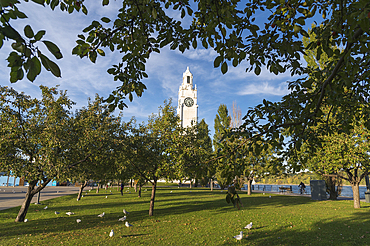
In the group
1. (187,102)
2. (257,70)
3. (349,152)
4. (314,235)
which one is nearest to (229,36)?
(257,70)

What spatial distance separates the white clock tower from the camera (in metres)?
84.1

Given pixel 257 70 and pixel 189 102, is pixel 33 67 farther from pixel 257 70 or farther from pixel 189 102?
pixel 189 102

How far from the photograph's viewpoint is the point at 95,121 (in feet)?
50.5

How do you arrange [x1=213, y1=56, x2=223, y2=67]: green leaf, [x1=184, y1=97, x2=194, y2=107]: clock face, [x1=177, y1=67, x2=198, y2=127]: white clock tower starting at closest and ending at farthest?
1. [x1=213, y1=56, x2=223, y2=67]: green leaf
2. [x1=177, y1=67, x2=198, y2=127]: white clock tower
3. [x1=184, y1=97, x2=194, y2=107]: clock face

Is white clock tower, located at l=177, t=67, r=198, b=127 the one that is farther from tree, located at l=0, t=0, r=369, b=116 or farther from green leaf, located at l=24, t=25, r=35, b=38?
green leaf, located at l=24, t=25, r=35, b=38

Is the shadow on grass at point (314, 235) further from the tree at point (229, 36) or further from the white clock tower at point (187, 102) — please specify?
the white clock tower at point (187, 102)

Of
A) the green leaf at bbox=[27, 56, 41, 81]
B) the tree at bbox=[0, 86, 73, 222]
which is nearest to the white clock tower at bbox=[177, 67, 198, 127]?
the tree at bbox=[0, 86, 73, 222]

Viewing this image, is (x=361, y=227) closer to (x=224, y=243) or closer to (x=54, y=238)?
(x=224, y=243)

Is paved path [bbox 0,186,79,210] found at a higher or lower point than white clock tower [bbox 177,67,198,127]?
lower

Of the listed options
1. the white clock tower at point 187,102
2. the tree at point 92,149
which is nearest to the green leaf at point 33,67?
the tree at point 92,149

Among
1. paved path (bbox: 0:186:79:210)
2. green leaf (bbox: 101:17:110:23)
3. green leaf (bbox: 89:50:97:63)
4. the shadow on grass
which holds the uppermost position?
green leaf (bbox: 101:17:110:23)

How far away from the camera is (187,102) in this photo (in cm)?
8550

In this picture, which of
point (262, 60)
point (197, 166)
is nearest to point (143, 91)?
point (197, 166)

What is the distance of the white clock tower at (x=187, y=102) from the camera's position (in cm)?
8412
